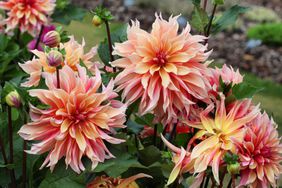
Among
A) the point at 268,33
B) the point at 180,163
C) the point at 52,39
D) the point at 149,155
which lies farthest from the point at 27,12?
the point at 268,33

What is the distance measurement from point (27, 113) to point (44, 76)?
0.07m

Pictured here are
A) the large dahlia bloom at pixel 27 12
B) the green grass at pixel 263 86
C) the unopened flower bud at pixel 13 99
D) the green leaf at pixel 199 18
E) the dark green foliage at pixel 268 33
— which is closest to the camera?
the unopened flower bud at pixel 13 99

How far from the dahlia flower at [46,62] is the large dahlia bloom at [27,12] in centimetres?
51

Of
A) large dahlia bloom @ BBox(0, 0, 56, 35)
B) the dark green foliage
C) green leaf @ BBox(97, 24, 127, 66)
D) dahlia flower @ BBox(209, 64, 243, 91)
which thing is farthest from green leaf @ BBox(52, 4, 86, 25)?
the dark green foliage

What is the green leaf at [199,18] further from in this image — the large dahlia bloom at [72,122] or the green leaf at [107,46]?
the large dahlia bloom at [72,122]

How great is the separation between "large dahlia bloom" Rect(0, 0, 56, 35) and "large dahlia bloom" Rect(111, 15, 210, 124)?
0.75 m

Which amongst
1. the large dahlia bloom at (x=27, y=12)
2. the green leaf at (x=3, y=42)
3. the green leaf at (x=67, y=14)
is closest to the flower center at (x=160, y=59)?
the large dahlia bloom at (x=27, y=12)

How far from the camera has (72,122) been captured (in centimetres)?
110

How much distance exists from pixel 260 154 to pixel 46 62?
415mm

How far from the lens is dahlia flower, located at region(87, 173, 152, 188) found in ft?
3.83

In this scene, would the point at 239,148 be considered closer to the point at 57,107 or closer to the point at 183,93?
the point at 183,93

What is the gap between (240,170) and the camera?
1160mm

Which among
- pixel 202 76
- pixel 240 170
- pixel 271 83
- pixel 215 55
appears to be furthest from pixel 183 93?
pixel 215 55

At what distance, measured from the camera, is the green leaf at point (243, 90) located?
1.19 meters
